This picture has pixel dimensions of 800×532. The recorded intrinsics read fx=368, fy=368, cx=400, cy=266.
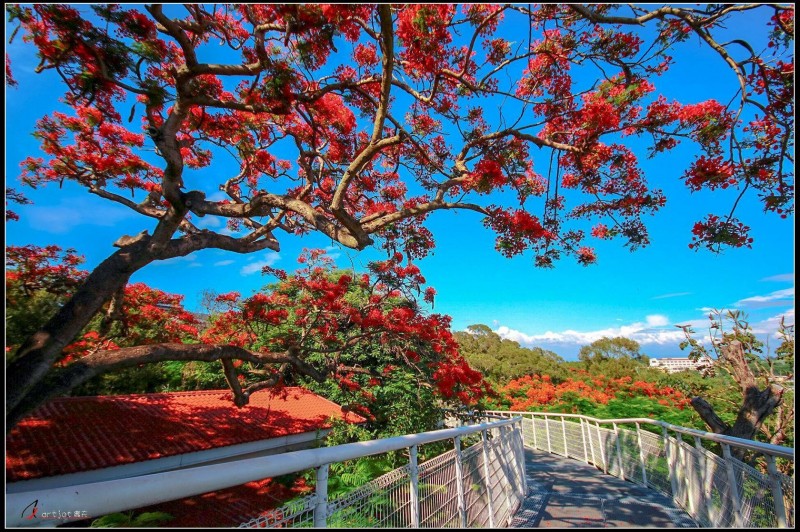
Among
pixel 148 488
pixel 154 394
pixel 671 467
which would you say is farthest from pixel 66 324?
pixel 671 467

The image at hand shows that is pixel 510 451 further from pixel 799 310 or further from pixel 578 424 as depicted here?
pixel 578 424

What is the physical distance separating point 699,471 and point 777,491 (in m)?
2.24

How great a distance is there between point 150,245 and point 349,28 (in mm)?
3104

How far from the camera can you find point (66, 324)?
119 inches

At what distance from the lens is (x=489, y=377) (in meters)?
21.2

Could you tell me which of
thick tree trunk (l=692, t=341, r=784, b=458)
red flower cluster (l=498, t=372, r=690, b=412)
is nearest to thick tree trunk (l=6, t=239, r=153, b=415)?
thick tree trunk (l=692, t=341, r=784, b=458)

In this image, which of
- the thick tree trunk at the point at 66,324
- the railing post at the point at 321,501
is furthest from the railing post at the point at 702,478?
the thick tree trunk at the point at 66,324

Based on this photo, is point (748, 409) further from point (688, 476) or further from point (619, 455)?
point (619, 455)

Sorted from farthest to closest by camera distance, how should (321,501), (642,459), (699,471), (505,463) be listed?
(642,459) < (505,463) < (699,471) < (321,501)

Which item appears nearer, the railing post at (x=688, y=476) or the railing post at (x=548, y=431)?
the railing post at (x=688, y=476)

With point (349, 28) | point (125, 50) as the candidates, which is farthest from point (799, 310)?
point (125, 50)

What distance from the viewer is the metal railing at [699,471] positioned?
2660 millimetres

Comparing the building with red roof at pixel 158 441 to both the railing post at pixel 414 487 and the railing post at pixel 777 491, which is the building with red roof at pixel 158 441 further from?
the railing post at pixel 777 491

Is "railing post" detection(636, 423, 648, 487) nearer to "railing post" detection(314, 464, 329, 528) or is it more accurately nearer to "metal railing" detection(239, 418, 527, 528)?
"metal railing" detection(239, 418, 527, 528)
